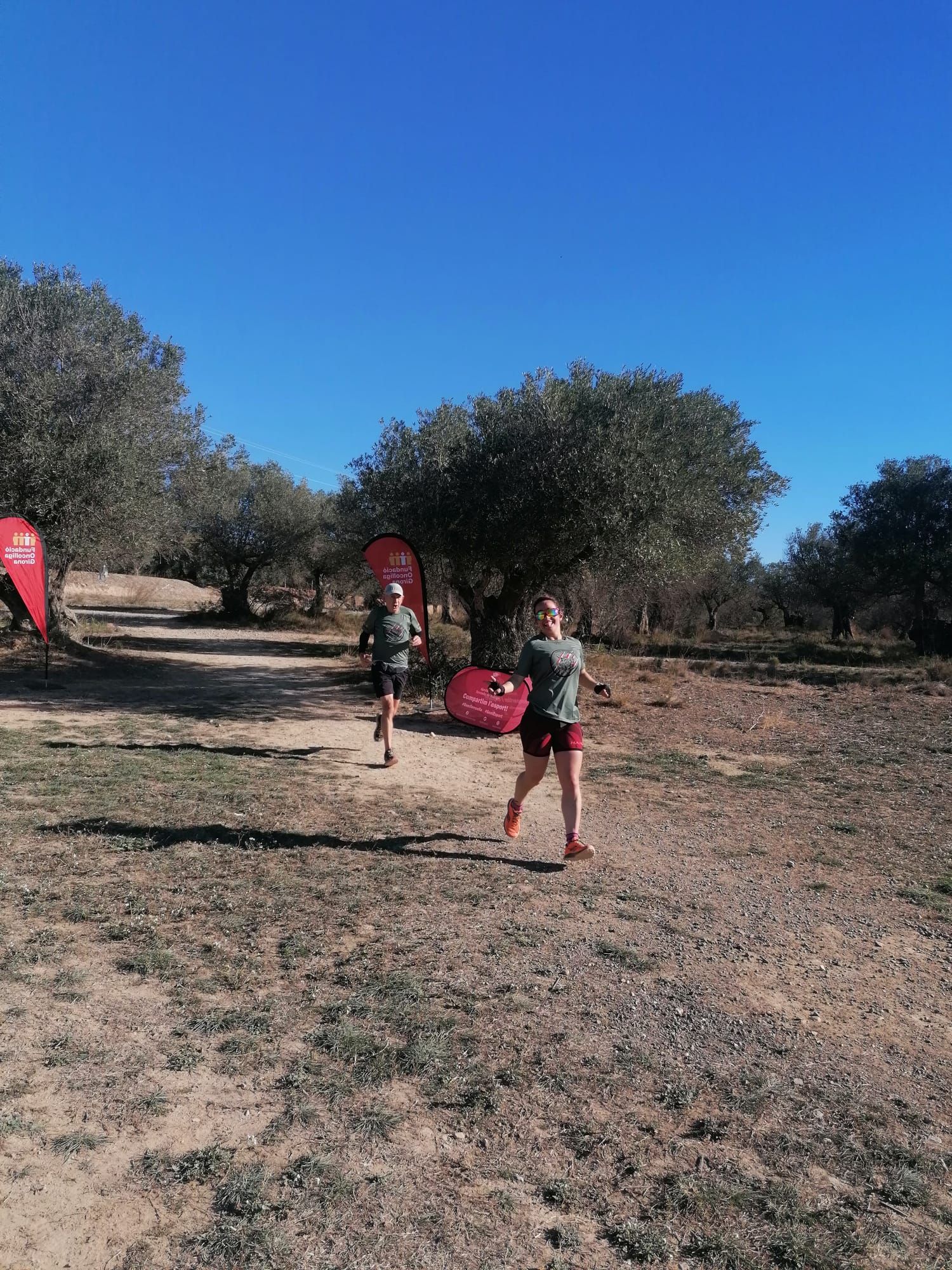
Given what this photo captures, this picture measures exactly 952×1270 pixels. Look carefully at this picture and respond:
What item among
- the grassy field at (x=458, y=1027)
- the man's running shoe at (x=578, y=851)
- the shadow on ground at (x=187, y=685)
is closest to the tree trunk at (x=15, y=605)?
the shadow on ground at (x=187, y=685)

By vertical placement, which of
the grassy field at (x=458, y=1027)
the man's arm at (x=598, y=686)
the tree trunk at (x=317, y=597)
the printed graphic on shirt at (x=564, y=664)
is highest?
the tree trunk at (x=317, y=597)

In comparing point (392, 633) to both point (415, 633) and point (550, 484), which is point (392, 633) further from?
point (550, 484)

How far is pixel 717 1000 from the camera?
145 inches

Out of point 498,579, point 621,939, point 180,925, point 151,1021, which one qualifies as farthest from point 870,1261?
point 498,579

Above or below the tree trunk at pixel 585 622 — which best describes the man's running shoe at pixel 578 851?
below

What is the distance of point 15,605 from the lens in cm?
1630

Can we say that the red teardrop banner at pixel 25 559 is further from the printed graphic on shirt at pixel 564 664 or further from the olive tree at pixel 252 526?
the olive tree at pixel 252 526

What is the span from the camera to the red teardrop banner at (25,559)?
1116 centimetres

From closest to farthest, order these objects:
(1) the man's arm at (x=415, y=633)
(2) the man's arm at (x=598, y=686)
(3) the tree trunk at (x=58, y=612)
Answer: (2) the man's arm at (x=598, y=686) < (1) the man's arm at (x=415, y=633) < (3) the tree trunk at (x=58, y=612)

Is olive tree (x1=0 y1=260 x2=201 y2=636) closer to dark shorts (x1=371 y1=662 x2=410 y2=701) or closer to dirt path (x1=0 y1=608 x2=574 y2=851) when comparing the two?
dirt path (x1=0 y1=608 x2=574 y2=851)

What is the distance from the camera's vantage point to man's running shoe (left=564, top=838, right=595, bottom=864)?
526 cm

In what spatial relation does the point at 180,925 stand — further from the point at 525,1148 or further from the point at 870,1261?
the point at 870,1261

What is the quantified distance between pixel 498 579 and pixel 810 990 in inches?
512

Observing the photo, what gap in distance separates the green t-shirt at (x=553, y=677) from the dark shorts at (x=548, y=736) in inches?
1.8
